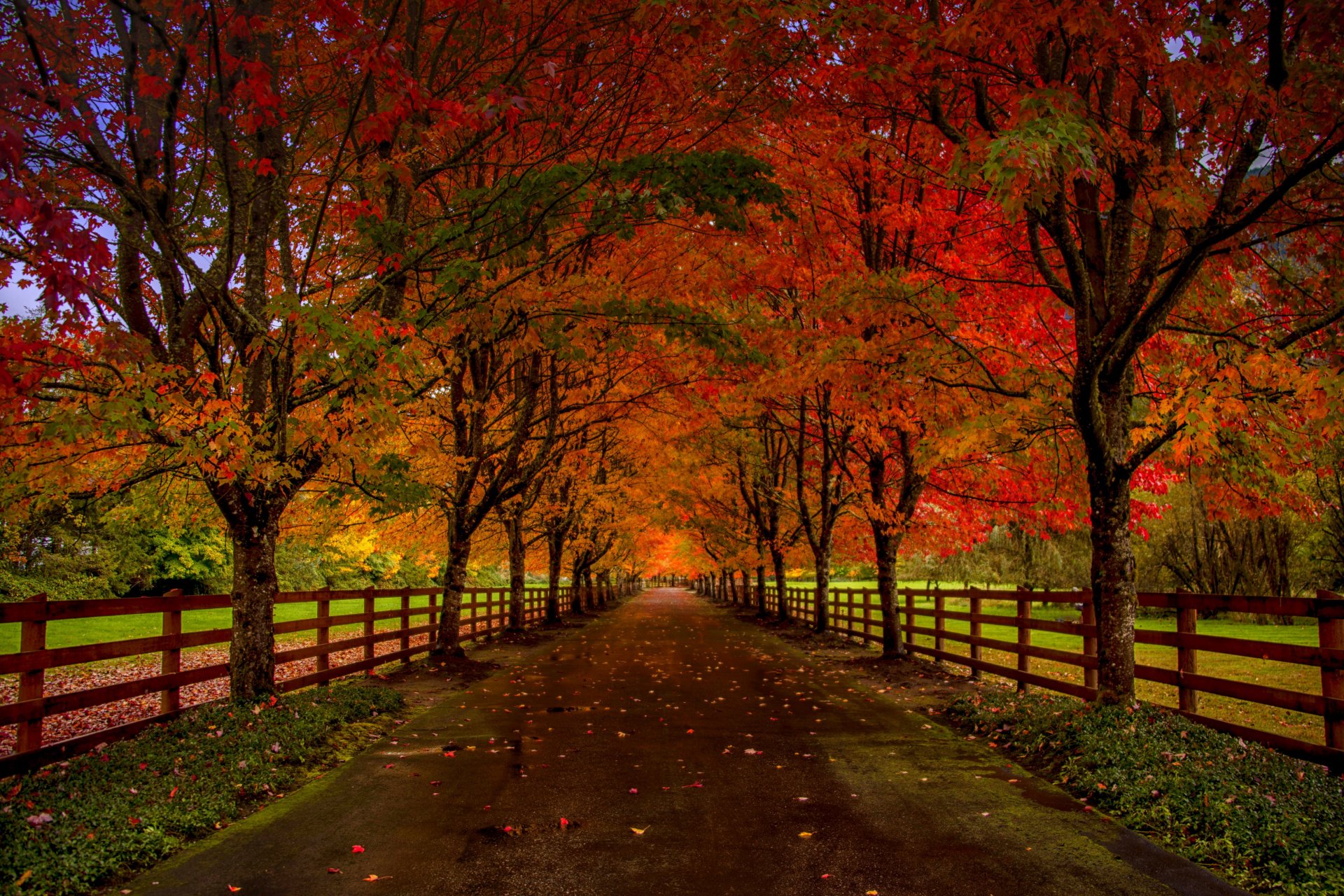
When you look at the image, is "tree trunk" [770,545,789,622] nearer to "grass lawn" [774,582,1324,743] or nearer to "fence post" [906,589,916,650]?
"grass lawn" [774,582,1324,743]

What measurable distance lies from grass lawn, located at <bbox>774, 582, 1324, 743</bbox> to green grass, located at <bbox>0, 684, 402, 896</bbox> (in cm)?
904

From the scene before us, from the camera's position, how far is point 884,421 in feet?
38.8

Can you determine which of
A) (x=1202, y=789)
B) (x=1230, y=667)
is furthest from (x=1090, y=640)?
(x=1230, y=667)

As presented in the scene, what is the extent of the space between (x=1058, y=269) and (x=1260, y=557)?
859 inches

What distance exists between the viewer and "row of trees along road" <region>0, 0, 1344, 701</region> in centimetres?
556

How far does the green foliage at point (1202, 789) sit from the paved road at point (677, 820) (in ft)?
0.84

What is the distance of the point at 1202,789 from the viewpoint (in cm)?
485

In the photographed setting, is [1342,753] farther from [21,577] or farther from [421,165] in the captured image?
[21,577]

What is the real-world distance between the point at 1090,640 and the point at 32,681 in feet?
31.6

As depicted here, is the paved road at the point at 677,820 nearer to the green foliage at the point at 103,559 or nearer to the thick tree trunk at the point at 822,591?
the thick tree trunk at the point at 822,591

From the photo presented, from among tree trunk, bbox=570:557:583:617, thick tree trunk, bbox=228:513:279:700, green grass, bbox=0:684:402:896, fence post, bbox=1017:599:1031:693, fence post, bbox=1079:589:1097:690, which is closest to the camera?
green grass, bbox=0:684:402:896

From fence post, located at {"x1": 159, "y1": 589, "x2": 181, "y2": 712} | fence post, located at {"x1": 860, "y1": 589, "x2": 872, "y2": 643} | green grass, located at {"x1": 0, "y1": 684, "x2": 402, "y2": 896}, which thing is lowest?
fence post, located at {"x1": 860, "y1": 589, "x2": 872, "y2": 643}

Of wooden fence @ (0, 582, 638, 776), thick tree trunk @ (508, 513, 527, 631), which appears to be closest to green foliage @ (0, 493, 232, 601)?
thick tree trunk @ (508, 513, 527, 631)

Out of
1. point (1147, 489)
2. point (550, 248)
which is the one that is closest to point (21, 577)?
point (550, 248)
